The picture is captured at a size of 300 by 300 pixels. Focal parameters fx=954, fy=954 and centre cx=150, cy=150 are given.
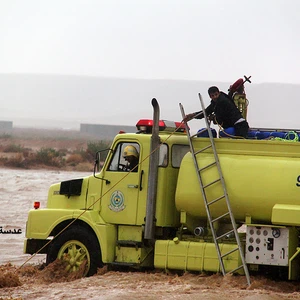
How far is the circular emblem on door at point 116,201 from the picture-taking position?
15102 mm

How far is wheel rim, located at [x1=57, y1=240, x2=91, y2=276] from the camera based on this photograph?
1509cm

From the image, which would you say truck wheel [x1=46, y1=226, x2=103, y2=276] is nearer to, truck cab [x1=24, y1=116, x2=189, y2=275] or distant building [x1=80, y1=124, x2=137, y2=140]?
truck cab [x1=24, y1=116, x2=189, y2=275]

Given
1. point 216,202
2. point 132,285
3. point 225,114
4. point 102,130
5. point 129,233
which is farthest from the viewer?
point 102,130

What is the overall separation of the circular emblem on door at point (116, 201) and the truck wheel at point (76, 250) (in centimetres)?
58

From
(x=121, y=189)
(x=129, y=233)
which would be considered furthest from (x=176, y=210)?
(x=121, y=189)

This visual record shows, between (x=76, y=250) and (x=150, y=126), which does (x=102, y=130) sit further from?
(x=76, y=250)

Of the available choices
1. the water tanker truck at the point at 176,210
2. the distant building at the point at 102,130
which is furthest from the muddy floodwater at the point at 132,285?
the distant building at the point at 102,130

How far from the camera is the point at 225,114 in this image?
15.2m

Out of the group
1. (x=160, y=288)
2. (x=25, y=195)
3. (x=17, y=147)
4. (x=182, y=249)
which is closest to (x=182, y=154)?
(x=182, y=249)

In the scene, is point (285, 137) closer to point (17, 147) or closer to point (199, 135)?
point (199, 135)

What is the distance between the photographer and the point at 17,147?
5969 cm

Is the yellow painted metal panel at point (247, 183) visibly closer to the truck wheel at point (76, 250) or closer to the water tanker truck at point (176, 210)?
the water tanker truck at point (176, 210)

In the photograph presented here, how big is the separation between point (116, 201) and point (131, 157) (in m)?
0.74

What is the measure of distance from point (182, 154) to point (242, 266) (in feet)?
7.45
